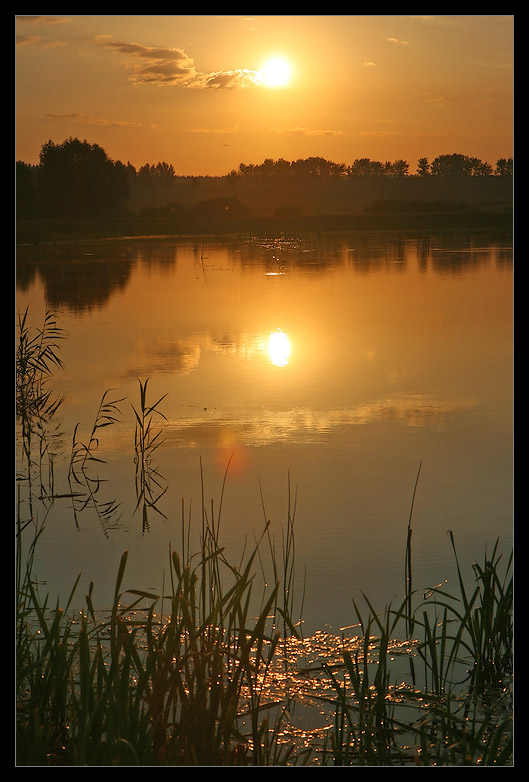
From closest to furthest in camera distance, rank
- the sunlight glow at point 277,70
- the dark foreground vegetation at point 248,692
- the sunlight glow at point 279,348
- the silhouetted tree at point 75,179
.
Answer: the dark foreground vegetation at point 248,692, the sunlight glow at point 277,70, the sunlight glow at point 279,348, the silhouetted tree at point 75,179

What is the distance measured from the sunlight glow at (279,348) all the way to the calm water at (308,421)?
0.15ft

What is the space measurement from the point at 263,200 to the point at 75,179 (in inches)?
678

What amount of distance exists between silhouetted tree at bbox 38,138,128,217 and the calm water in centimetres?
1396

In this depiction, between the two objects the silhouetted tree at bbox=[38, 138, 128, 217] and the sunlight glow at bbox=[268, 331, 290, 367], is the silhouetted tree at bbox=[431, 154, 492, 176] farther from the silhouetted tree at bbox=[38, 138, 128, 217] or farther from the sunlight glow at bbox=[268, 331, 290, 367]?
the sunlight glow at bbox=[268, 331, 290, 367]

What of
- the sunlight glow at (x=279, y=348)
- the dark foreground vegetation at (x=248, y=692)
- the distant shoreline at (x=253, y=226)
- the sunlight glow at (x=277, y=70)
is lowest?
the dark foreground vegetation at (x=248, y=692)

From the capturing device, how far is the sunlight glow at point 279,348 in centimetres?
1100

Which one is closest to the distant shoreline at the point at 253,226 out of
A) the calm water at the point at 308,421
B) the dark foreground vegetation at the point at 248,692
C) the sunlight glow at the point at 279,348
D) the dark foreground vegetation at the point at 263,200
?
the dark foreground vegetation at the point at 263,200

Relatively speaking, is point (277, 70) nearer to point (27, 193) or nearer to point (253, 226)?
point (27, 193)

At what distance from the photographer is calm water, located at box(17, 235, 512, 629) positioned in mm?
5316

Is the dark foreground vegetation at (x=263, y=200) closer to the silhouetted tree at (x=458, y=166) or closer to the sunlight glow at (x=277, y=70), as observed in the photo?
the silhouetted tree at (x=458, y=166)

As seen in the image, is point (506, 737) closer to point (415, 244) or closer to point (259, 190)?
point (415, 244)

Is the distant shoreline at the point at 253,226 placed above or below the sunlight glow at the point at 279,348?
above

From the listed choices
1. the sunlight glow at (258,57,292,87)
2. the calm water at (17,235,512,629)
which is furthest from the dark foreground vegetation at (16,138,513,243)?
the sunlight glow at (258,57,292,87)

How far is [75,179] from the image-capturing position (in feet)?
105
